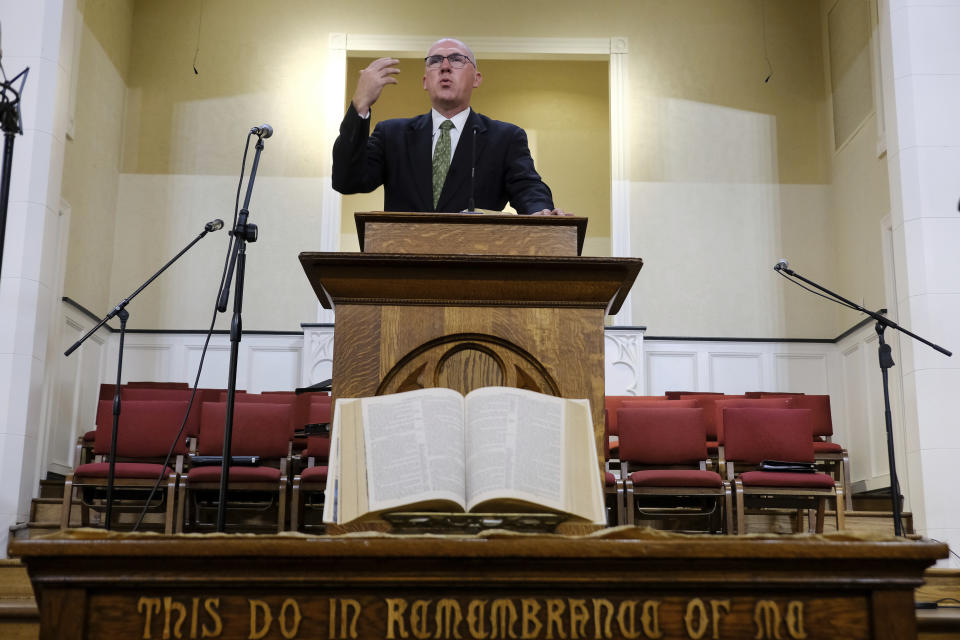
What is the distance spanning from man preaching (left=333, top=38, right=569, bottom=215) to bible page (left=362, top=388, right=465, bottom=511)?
124 cm

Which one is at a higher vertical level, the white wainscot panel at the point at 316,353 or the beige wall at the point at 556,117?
the beige wall at the point at 556,117

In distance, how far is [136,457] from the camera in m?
6.00

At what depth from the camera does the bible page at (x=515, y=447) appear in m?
1.50

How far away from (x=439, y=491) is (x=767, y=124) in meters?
8.73

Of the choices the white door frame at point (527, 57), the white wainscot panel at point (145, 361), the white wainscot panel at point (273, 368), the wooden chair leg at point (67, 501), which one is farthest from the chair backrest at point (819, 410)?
the white wainscot panel at point (145, 361)

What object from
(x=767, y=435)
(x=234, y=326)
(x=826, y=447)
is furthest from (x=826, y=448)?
(x=234, y=326)

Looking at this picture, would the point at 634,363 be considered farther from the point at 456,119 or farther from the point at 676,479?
the point at 456,119

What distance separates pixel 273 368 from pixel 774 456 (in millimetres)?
4693

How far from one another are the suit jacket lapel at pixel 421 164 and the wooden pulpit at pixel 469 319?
628mm

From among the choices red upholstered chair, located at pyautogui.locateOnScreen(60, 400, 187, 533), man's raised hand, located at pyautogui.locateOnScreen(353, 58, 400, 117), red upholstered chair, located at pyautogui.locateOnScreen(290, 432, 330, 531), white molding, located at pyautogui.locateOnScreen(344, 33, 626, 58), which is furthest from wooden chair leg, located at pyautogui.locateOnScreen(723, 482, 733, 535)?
white molding, located at pyautogui.locateOnScreen(344, 33, 626, 58)

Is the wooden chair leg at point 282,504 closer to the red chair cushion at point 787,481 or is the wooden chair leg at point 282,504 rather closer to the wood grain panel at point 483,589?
the red chair cushion at point 787,481

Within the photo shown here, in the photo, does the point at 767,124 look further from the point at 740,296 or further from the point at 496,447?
the point at 496,447

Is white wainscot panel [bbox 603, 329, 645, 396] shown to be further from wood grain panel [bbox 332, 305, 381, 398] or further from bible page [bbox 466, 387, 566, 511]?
bible page [bbox 466, 387, 566, 511]

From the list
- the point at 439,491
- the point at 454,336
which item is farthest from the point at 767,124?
the point at 439,491
